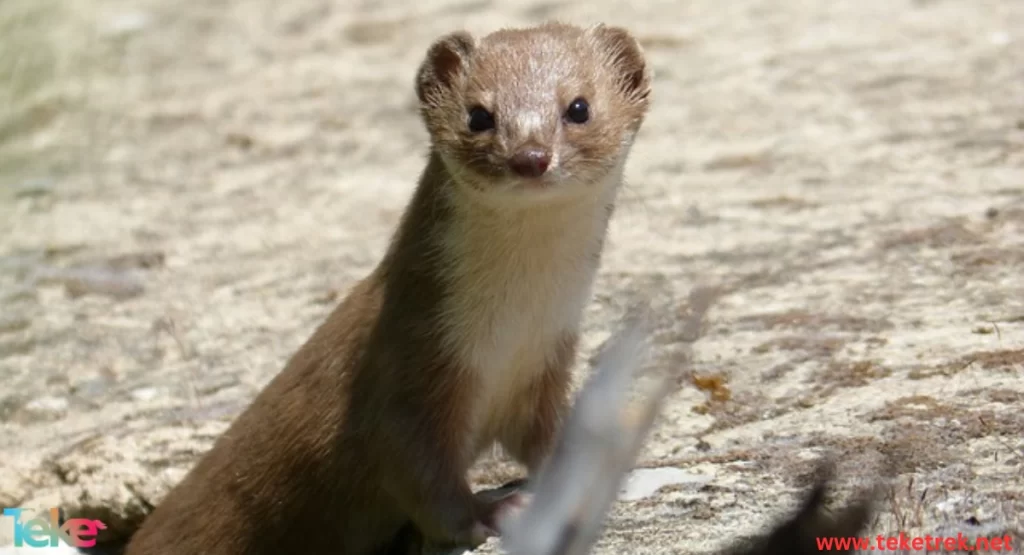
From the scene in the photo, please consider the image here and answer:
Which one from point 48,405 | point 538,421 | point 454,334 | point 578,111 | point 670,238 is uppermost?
point 578,111

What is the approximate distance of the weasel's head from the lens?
405 cm

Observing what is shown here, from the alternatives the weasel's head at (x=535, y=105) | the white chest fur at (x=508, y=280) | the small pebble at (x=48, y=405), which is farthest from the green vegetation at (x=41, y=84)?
the white chest fur at (x=508, y=280)

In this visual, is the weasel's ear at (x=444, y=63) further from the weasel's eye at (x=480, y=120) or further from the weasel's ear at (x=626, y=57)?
the weasel's ear at (x=626, y=57)

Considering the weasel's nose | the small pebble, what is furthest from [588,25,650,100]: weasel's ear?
the small pebble

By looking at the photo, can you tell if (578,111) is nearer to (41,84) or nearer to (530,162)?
(530,162)

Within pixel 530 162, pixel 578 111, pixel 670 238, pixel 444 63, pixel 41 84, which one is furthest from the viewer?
pixel 41 84

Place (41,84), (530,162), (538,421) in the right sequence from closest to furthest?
(530,162) < (538,421) < (41,84)

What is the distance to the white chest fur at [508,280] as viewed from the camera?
4227mm

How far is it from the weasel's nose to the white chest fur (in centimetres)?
24

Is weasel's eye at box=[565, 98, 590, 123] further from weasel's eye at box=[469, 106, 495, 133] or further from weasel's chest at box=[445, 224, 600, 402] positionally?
weasel's chest at box=[445, 224, 600, 402]

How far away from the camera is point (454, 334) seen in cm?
422

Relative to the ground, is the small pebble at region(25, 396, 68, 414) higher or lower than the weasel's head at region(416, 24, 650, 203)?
lower

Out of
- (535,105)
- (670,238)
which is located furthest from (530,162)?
(670,238)

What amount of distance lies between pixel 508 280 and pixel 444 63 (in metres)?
0.81
